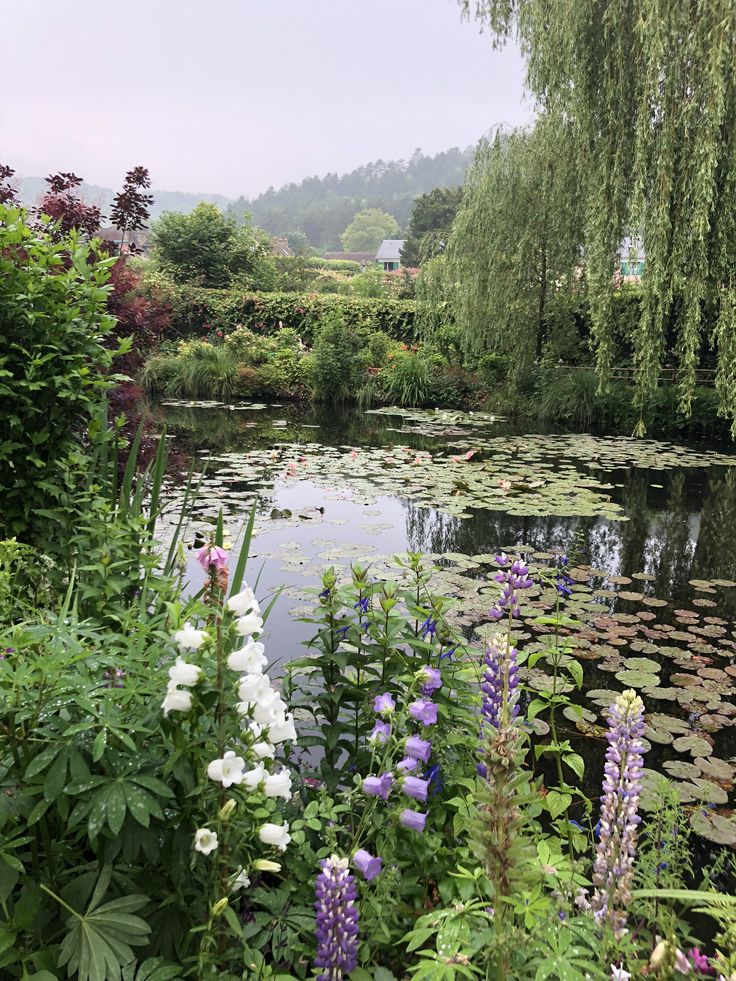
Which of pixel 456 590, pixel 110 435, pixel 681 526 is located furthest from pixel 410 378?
pixel 110 435

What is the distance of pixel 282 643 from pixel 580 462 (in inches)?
217

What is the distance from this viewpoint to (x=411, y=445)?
29.8ft

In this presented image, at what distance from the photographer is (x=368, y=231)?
75.1 m

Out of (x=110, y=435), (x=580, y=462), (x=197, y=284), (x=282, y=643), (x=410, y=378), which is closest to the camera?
(x=110, y=435)

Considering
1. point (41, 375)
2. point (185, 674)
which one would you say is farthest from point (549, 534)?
point (185, 674)

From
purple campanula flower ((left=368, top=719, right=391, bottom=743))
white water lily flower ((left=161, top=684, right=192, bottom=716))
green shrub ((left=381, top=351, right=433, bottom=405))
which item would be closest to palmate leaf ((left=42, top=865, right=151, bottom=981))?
white water lily flower ((left=161, top=684, right=192, bottom=716))

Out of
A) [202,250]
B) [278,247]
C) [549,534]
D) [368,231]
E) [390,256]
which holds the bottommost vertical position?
[549,534]

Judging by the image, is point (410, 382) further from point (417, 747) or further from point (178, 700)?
point (178, 700)

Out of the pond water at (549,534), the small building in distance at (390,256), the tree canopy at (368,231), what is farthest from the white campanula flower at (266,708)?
the tree canopy at (368,231)

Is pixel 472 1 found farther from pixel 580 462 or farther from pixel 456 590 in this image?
pixel 456 590

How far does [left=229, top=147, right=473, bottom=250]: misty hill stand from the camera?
82.9 meters

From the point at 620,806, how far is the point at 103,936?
0.82 meters

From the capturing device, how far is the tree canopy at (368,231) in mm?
74500

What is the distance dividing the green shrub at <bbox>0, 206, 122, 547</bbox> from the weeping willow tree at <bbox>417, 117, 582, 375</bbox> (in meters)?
8.43
